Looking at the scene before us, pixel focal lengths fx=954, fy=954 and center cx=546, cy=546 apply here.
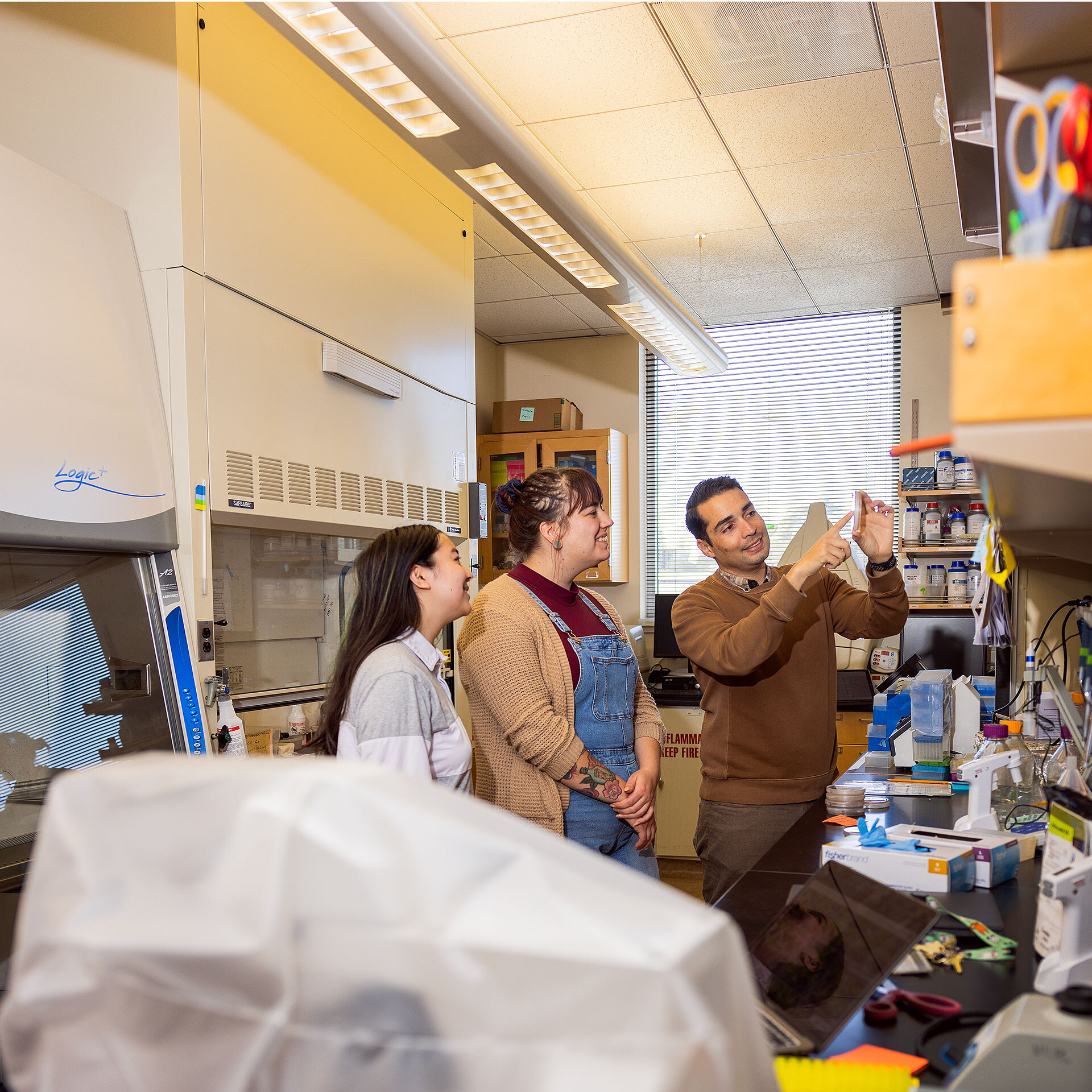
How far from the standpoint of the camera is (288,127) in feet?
8.44

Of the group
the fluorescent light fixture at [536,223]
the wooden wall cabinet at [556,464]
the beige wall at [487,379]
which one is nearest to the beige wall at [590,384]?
the beige wall at [487,379]

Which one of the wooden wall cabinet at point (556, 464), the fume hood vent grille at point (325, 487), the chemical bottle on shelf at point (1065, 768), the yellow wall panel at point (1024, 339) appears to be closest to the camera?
the yellow wall panel at point (1024, 339)

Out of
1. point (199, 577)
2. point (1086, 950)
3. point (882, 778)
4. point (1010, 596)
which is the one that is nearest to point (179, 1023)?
point (1086, 950)

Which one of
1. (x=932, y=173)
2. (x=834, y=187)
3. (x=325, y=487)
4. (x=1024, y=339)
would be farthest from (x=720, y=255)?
(x=1024, y=339)

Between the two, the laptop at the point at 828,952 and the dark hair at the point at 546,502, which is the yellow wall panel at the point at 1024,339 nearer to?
the laptop at the point at 828,952

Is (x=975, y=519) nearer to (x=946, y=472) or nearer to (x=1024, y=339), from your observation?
(x=946, y=472)

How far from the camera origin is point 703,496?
99.0 inches

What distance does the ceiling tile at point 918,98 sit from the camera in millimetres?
2760

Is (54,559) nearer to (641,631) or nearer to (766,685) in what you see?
(766,685)

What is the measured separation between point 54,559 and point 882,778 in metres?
2.15

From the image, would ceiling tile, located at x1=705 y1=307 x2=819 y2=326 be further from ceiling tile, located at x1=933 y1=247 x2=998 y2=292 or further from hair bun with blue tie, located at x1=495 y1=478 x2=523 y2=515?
hair bun with blue tie, located at x1=495 y1=478 x2=523 y2=515

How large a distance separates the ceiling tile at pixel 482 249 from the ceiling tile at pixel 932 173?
65.4 inches

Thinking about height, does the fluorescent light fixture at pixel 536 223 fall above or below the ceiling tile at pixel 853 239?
below

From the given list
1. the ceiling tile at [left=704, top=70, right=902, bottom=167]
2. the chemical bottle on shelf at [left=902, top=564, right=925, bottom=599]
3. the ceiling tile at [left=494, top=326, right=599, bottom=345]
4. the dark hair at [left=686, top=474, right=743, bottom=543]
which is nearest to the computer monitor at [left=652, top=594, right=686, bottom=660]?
the chemical bottle on shelf at [left=902, top=564, right=925, bottom=599]
